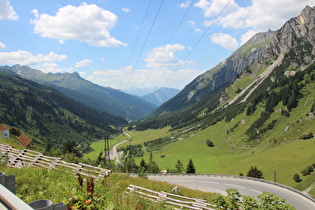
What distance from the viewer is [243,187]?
58.7 meters

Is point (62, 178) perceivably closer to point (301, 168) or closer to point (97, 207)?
point (97, 207)

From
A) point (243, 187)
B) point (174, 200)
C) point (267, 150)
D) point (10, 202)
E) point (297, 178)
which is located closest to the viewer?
point (10, 202)

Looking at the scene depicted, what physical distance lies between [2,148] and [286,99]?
198 m

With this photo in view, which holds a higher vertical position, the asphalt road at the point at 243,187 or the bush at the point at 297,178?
the bush at the point at 297,178

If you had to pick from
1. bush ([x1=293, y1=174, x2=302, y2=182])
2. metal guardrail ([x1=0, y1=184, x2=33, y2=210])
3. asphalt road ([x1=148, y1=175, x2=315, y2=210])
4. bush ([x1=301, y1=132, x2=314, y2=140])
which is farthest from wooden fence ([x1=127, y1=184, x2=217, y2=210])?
bush ([x1=301, y1=132, x2=314, y2=140])

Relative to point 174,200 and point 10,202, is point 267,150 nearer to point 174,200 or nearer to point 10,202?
point 174,200

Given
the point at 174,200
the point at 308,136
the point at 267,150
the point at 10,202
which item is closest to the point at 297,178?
the point at 267,150

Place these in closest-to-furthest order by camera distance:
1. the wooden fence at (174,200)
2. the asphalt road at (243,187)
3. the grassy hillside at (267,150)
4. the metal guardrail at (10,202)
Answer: the metal guardrail at (10,202) → the wooden fence at (174,200) → the asphalt road at (243,187) → the grassy hillside at (267,150)

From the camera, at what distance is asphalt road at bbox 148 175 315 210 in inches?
1754

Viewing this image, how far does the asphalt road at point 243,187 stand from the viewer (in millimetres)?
44559

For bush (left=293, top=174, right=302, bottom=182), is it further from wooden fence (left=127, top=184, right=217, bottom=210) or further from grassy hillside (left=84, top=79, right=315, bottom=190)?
wooden fence (left=127, top=184, right=217, bottom=210)

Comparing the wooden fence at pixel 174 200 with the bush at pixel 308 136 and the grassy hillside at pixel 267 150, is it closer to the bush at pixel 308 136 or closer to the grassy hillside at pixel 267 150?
the grassy hillside at pixel 267 150

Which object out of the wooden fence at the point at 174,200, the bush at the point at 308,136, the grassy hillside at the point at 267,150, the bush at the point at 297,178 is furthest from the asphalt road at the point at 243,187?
the bush at the point at 308,136

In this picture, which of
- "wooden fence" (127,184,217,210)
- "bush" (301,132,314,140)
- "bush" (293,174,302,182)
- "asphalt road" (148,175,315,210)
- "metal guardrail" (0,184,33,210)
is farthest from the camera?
"bush" (301,132,314,140)
